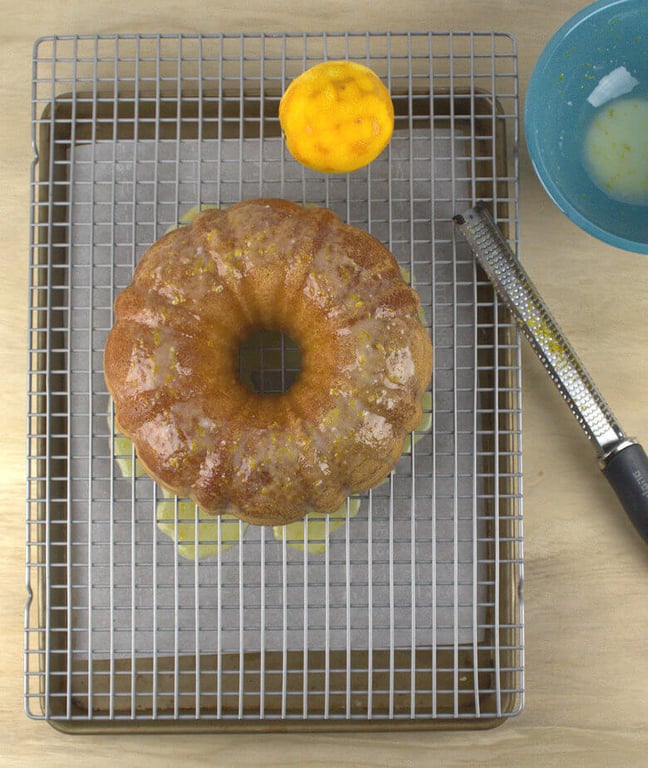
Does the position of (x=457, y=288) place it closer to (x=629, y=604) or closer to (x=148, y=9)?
(x=629, y=604)

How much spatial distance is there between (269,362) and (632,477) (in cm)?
65

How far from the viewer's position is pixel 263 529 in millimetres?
1354

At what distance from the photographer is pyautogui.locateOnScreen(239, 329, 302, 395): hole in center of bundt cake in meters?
1.36

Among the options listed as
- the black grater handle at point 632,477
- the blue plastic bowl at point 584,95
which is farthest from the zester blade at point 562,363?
the blue plastic bowl at point 584,95

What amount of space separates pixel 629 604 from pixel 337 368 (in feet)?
2.31

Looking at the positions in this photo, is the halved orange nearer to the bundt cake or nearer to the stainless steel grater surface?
the bundt cake

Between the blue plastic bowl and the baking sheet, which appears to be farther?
the baking sheet

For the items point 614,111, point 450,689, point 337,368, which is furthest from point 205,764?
point 614,111

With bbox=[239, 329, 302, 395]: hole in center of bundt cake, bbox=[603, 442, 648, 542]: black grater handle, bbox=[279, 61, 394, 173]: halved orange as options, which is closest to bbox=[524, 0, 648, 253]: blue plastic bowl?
bbox=[279, 61, 394, 173]: halved orange

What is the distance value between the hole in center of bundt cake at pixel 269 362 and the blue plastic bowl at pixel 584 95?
0.50 metres

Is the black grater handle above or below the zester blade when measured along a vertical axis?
below

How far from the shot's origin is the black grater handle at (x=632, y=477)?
130 centimetres

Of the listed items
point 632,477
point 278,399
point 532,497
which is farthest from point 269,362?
point 632,477

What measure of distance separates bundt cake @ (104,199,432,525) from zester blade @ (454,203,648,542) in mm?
169
